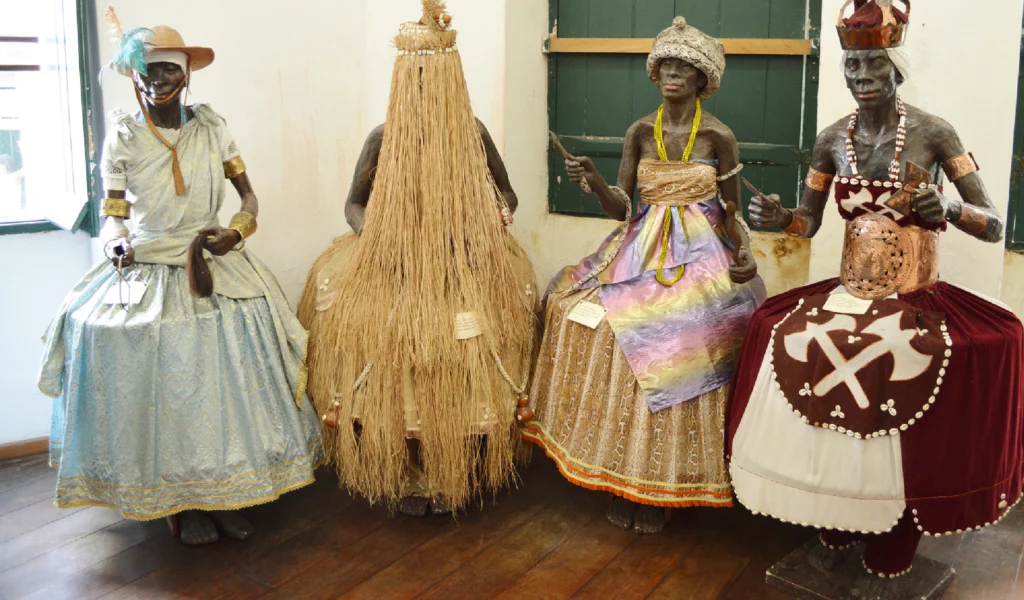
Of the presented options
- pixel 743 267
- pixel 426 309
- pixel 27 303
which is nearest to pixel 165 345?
pixel 426 309

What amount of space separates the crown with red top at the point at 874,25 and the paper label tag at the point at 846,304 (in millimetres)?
662

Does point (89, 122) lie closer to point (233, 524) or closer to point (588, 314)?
point (233, 524)

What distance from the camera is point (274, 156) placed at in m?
3.94

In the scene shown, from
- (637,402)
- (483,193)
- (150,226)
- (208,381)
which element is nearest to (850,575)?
(637,402)

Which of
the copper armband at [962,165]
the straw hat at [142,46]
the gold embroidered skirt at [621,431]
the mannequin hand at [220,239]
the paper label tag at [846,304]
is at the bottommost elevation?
the gold embroidered skirt at [621,431]

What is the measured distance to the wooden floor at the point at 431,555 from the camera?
2824 mm

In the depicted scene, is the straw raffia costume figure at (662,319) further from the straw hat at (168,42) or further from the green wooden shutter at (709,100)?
the straw hat at (168,42)

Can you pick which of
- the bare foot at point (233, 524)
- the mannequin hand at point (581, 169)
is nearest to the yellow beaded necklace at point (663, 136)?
the mannequin hand at point (581, 169)

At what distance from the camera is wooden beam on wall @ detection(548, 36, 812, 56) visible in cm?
352

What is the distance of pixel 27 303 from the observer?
372 centimetres

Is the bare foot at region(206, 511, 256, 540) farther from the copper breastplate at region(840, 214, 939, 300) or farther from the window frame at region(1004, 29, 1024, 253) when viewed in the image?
the window frame at region(1004, 29, 1024, 253)

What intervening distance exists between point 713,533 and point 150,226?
2.04 meters

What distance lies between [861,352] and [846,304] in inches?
6.9

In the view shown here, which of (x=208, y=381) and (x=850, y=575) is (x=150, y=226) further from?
(x=850, y=575)
